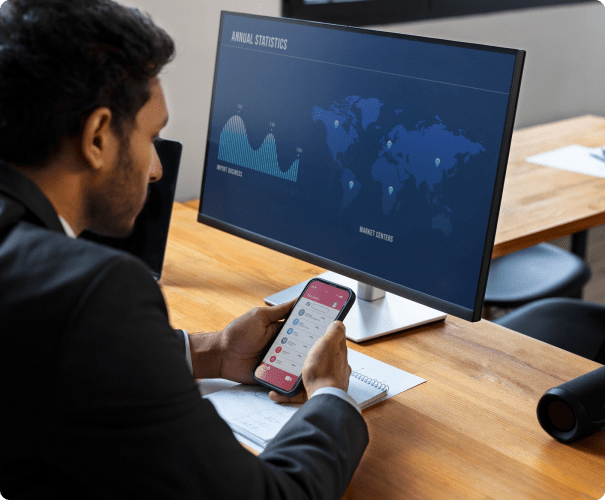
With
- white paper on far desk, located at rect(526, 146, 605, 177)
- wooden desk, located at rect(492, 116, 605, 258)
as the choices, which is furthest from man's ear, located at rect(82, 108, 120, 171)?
white paper on far desk, located at rect(526, 146, 605, 177)

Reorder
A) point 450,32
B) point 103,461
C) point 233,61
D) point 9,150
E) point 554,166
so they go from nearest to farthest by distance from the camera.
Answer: point 103,461, point 9,150, point 233,61, point 554,166, point 450,32

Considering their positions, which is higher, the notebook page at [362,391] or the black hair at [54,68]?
the black hair at [54,68]

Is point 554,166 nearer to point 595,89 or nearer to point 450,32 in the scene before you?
point 450,32

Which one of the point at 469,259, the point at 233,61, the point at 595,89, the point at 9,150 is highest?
the point at 595,89

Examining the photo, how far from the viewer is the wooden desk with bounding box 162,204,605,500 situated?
82cm

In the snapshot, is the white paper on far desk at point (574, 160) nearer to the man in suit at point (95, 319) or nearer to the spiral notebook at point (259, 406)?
the spiral notebook at point (259, 406)

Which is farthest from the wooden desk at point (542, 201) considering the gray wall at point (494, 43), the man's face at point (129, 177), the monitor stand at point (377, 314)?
the man's face at point (129, 177)

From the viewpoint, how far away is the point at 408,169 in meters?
1.06

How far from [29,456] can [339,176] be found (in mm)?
691

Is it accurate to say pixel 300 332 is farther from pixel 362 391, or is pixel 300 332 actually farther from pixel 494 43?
pixel 494 43

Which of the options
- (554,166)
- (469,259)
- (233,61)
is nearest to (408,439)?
(469,259)

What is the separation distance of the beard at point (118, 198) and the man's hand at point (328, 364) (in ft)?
0.96

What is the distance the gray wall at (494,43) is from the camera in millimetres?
1901

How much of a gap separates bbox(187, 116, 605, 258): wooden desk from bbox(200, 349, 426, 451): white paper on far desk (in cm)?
57
